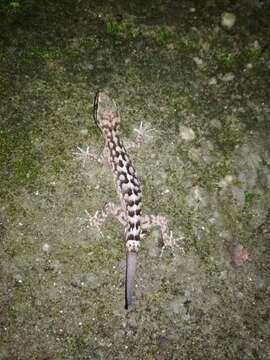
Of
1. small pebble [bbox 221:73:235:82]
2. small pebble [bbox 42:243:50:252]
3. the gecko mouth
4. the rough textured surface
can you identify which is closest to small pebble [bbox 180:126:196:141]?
the rough textured surface

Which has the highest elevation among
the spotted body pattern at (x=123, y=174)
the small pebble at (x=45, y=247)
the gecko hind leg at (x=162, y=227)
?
the spotted body pattern at (x=123, y=174)

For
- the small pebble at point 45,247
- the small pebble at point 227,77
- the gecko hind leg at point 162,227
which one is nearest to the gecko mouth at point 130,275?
the gecko hind leg at point 162,227

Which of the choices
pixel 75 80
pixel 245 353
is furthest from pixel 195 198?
pixel 75 80

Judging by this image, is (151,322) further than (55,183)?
No

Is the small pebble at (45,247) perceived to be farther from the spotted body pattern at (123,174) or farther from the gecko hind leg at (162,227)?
the gecko hind leg at (162,227)

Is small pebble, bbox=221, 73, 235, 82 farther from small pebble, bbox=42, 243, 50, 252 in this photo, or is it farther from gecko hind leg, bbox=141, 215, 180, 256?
small pebble, bbox=42, 243, 50, 252

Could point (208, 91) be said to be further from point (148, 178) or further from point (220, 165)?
point (148, 178)
